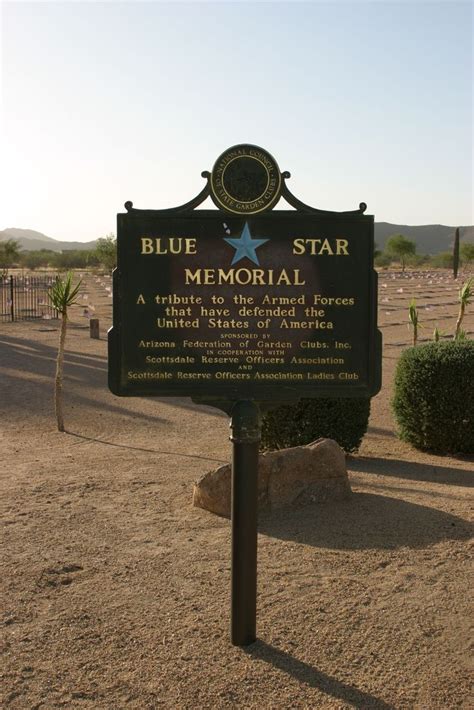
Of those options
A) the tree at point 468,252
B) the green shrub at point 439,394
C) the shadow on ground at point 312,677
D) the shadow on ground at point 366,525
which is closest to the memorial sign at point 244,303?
the shadow on ground at point 312,677

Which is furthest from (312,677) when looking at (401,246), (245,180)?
(401,246)

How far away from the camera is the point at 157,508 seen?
22.6 ft

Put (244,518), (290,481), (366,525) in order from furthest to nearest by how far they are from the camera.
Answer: (290,481)
(366,525)
(244,518)

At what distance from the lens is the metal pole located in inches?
175

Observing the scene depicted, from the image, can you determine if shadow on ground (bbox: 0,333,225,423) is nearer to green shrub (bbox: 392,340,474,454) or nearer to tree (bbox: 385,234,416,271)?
green shrub (bbox: 392,340,474,454)

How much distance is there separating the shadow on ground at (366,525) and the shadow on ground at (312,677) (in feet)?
5.18

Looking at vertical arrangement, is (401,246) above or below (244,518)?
above

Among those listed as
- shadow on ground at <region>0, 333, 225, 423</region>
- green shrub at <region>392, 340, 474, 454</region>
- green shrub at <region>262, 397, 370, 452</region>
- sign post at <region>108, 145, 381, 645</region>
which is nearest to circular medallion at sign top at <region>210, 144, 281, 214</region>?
sign post at <region>108, 145, 381, 645</region>

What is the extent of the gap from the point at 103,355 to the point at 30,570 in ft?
47.6

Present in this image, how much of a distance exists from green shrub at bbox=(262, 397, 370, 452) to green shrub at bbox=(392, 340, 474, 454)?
0.94 m

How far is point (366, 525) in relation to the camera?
630 centimetres

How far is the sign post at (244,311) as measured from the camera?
4.35 m

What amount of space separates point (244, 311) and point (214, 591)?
1.92 meters

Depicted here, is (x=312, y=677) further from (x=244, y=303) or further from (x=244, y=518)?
(x=244, y=303)
